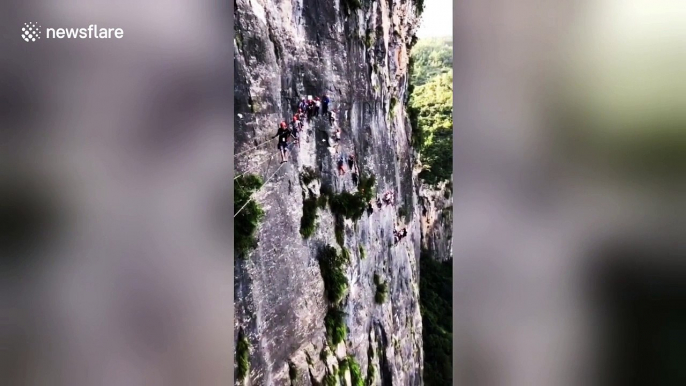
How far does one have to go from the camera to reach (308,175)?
79.4 inches

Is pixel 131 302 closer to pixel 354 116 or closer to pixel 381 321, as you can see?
pixel 381 321

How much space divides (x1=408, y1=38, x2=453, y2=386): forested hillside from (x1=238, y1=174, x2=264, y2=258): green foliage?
0.68 m

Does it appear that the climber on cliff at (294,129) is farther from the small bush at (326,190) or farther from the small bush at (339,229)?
the small bush at (339,229)

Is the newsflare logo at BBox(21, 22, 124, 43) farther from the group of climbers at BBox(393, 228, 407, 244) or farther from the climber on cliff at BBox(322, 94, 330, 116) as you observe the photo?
the group of climbers at BBox(393, 228, 407, 244)

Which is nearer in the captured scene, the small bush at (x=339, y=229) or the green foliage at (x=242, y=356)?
the green foliage at (x=242, y=356)

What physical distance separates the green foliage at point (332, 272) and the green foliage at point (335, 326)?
0.05m

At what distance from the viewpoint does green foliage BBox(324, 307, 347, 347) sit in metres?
2.07

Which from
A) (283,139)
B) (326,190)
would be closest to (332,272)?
(326,190)

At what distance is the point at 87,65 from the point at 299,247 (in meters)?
1.09

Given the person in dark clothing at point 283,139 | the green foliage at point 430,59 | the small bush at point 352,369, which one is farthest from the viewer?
the small bush at point 352,369

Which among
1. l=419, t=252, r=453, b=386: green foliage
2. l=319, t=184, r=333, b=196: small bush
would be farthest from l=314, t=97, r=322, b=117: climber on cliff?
l=419, t=252, r=453, b=386: green foliage

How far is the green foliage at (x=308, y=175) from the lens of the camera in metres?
2.00

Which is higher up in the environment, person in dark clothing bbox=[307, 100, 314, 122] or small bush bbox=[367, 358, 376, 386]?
person in dark clothing bbox=[307, 100, 314, 122]

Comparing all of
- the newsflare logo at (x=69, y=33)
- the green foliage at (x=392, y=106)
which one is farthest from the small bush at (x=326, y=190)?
the newsflare logo at (x=69, y=33)
